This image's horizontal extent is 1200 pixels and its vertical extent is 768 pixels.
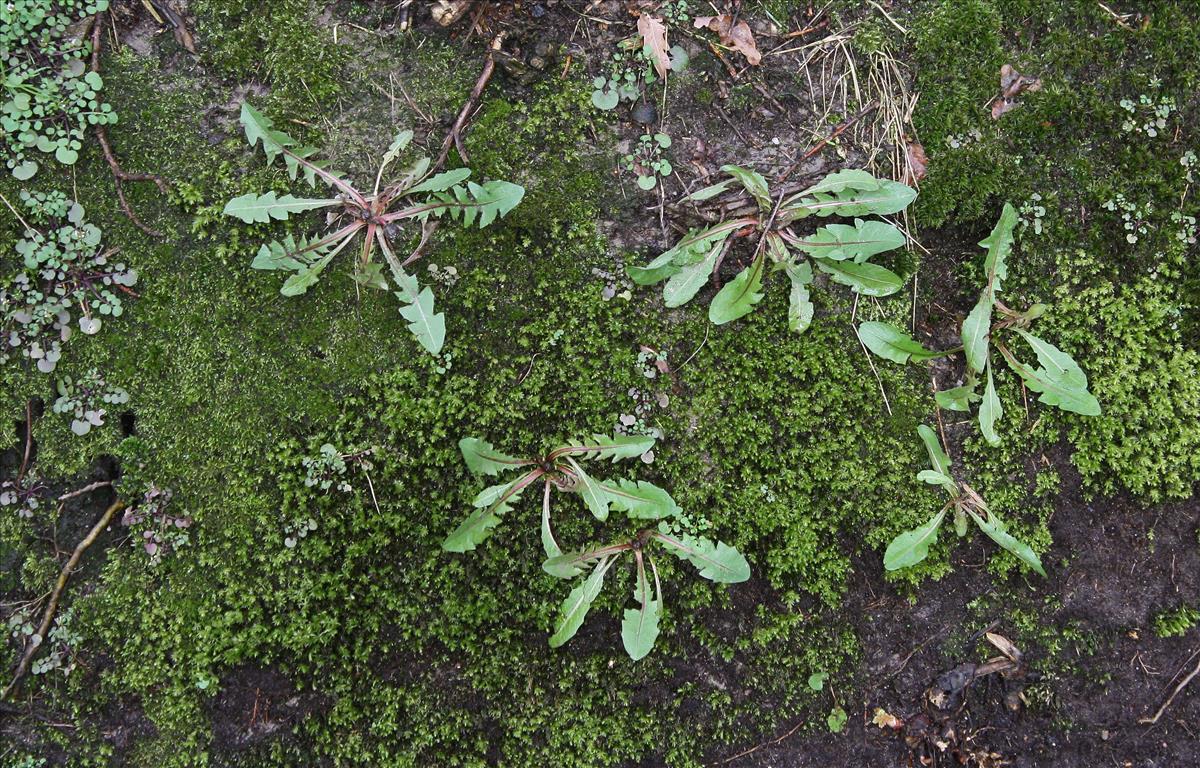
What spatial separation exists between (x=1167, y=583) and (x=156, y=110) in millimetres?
4901

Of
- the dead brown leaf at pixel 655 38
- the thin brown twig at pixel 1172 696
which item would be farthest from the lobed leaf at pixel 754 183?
the thin brown twig at pixel 1172 696

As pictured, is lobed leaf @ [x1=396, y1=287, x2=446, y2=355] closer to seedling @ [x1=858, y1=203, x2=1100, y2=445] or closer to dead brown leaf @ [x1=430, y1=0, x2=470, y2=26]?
dead brown leaf @ [x1=430, y1=0, x2=470, y2=26]

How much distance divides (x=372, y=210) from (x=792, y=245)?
71.4 inches

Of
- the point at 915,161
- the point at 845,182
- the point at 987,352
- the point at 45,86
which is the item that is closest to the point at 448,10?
the point at 45,86

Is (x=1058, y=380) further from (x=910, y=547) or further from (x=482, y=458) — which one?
(x=482, y=458)

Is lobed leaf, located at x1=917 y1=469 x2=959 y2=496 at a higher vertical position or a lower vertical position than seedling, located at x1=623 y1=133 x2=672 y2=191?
lower

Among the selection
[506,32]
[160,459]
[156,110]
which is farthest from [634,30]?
[160,459]

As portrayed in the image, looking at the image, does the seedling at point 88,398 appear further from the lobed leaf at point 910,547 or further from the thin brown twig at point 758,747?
the lobed leaf at point 910,547

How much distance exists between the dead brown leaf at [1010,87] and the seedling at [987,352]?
0.56 metres

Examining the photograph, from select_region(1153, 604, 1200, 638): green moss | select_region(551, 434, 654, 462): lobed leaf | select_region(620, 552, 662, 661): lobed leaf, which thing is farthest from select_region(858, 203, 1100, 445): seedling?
select_region(620, 552, 662, 661): lobed leaf

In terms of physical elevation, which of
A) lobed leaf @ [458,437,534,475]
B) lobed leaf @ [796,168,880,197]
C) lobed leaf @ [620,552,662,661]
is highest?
lobed leaf @ [796,168,880,197]

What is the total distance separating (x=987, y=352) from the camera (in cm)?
303

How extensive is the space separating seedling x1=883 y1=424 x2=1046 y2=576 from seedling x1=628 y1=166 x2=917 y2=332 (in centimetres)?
75

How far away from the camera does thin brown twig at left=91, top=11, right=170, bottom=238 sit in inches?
119
